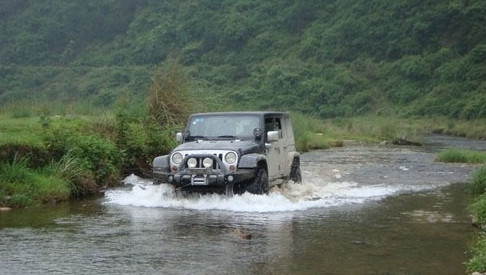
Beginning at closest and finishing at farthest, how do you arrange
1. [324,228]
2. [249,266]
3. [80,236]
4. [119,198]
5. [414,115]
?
[249,266]
[80,236]
[324,228]
[119,198]
[414,115]

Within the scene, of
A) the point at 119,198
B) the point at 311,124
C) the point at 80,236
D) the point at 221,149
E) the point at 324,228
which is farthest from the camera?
the point at 311,124

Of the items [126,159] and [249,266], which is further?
[126,159]

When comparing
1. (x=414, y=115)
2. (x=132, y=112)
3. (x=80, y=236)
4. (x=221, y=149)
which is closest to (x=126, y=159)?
(x=132, y=112)

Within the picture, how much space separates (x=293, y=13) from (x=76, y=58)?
26211 millimetres

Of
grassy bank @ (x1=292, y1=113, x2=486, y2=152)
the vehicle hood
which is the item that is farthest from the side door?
grassy bank @ (x1=292, y1=113, x2=486, y2=152)

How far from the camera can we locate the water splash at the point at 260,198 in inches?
514

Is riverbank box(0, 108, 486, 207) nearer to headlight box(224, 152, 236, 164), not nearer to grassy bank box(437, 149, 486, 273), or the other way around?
headlight box(224, 152, 236, 164)

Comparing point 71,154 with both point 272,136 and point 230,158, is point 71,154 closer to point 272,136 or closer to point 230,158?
point 230,158

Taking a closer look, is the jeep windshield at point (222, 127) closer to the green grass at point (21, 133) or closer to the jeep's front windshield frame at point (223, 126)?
the jeep's front windshield frame at point (223, 126)

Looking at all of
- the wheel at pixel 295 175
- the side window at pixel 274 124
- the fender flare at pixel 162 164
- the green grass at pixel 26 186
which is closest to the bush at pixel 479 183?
the wheel at pixel 295 175

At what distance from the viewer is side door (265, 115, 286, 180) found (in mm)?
14191

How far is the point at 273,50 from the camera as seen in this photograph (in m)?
80.8

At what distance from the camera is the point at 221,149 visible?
13164mm

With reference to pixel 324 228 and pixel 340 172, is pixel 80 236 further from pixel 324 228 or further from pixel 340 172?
pixel 340 172
